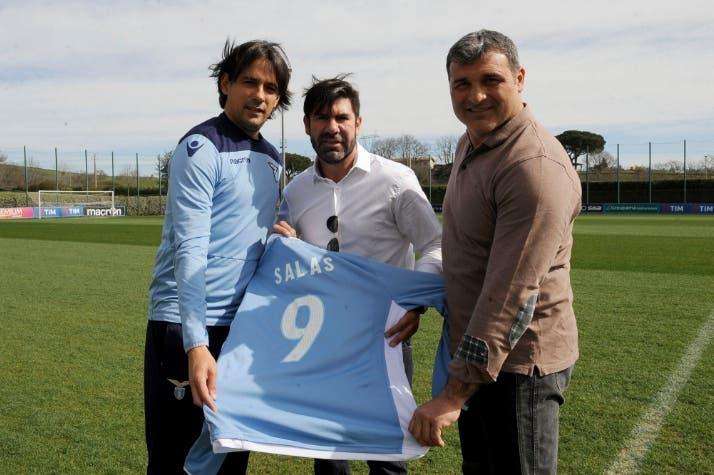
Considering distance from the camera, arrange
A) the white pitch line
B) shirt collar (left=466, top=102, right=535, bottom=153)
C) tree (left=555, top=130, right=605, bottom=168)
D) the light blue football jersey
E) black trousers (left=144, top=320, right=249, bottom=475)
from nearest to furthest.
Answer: shirt collar (left=466, top=102, right=535, bottom=153) → the light blue football jersey → black trousers (left=144, top=320, right=249, bottom=475) → the white pitch line → tree (left=555, top=130, right=605, bottom=168)

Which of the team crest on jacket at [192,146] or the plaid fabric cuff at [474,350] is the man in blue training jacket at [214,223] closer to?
the team crest on jacket at [192,146]

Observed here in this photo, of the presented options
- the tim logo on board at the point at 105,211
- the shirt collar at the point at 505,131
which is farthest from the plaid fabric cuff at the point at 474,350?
the tim logo on board at the point at 105,211

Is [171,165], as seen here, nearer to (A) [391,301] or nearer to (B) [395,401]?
(A) [391,301]

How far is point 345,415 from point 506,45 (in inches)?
57.0

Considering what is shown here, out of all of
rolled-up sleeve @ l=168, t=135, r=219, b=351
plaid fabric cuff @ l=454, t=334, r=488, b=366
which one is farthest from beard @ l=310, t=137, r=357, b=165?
plaid fabric cuff @ l=454, t=334, r=488, b=366

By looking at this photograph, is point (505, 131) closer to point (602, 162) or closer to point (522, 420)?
point (522, 420)

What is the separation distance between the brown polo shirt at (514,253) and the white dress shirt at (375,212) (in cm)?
68

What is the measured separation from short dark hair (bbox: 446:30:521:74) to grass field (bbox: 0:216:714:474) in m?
2.66

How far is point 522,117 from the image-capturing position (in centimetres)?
226

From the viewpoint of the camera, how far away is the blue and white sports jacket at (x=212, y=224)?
247cm

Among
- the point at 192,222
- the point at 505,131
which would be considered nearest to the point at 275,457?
the point at 192,222

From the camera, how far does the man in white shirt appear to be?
2979 millimetres

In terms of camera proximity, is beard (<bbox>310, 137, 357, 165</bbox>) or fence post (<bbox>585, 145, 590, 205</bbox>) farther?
fence post (<bbox>585, 145, 590, 205</bbox>)

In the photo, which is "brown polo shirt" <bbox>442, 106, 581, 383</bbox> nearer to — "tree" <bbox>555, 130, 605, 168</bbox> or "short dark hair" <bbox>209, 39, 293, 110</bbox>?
"short dark hair" <bbox>209, 39, 293, 110</bbox>
